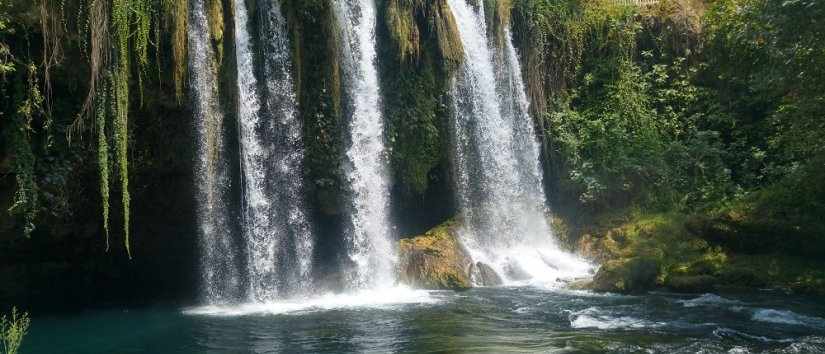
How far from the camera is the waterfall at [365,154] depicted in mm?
15578

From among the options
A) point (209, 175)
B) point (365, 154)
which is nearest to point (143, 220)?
point (209, 175)

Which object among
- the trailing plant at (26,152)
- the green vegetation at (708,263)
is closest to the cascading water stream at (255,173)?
the trailing plant at (26,152)

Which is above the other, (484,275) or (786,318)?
(484,275)

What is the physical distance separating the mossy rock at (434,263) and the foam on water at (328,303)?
650mm

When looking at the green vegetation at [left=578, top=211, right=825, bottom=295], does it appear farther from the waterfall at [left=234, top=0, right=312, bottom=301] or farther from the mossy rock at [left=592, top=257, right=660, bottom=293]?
the waterfall at [left=234, top=0, right=312, bottom=301]

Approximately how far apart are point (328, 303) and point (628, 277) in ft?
19.1

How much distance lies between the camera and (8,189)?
12.1 meters

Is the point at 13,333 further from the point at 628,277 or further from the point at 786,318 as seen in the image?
the point at 628,277

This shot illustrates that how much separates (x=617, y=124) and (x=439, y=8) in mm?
6087

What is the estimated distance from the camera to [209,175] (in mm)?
14172

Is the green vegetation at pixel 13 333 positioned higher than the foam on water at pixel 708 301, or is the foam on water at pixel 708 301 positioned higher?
the green vegetation at pixel 13 333

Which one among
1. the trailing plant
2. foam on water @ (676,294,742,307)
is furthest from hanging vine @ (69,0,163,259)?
foam on water @ (676,294,742,307)

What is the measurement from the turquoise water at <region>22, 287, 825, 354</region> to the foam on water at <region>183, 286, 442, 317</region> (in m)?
0.02

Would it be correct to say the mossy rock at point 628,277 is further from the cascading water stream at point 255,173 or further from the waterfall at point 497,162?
the cascading water stream at point 255,173
